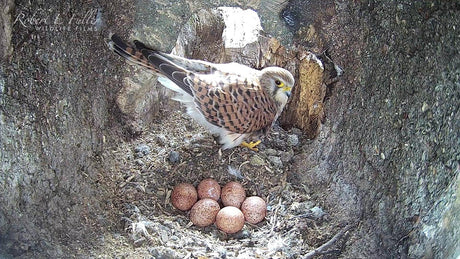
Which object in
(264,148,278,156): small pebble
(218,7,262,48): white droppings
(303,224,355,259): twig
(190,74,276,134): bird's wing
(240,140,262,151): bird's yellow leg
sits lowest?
(303,224,355,259): twig

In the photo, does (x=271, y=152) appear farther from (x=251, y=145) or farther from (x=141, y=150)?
(x=141, y=150)

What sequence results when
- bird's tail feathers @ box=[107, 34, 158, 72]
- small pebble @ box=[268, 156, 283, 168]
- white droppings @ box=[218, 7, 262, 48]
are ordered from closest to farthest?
bird's tail feathers @ box=[107, 34, 158, 72] < small pebble @ box=[268, 156, 283, 168] < white droppings @ box=[218, 7, 262, 48]

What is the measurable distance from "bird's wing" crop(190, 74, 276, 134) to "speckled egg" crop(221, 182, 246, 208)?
321 mm

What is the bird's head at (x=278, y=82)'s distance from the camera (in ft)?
9.04

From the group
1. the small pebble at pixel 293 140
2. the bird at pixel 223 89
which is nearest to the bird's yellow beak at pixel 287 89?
the bird at pixel 223 89

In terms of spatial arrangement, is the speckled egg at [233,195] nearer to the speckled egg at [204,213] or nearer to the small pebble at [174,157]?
the speckled egg at [204,213]

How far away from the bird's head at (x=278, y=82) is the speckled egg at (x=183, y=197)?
768 mm

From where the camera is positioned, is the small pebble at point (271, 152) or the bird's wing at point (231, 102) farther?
the small pebble at point (271, 152)

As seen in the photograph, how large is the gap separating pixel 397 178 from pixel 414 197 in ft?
0.39

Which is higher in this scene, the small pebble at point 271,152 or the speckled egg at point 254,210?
the small pebble at point 271,152

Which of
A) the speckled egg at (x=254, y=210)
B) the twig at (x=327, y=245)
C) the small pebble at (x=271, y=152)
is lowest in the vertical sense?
the speckled egg at (x=254, y=210)

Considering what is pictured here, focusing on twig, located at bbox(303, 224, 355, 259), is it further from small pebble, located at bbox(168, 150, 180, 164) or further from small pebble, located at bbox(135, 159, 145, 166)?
small pebble, located at bbox(135, 159, 145, 166)

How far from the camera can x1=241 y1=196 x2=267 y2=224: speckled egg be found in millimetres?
2545

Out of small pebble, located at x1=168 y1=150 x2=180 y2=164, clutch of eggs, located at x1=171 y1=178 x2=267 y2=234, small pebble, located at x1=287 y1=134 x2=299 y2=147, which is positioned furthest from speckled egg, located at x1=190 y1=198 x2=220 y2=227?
small pebble, located at x1=287 y1=134 x2=299 y2=147
